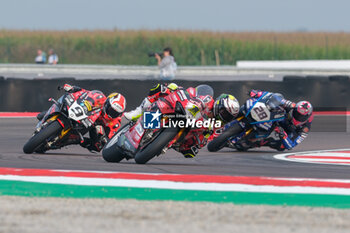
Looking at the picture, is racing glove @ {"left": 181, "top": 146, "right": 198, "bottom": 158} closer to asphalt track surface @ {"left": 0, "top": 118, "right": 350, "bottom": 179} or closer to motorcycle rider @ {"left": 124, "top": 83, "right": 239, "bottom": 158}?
motorcycle rider @ {"left": 124, "top": 83, "right": 239, "bottom": 158}

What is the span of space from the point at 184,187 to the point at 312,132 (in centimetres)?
800

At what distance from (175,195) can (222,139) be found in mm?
4293

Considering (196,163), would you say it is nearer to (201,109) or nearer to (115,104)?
(201,109)

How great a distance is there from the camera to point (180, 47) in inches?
2037

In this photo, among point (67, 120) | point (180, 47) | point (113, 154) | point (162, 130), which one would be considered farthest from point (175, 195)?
point (180, 47)

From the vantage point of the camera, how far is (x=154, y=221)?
6.33m

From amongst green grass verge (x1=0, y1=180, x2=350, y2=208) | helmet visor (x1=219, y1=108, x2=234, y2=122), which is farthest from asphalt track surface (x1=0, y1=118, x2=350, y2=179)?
green grass verge (x1=0, y1=180, x2=350, y2=208)

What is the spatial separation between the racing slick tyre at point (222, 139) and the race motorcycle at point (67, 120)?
1.81 metres

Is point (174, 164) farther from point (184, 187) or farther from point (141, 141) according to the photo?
point (184, 187)

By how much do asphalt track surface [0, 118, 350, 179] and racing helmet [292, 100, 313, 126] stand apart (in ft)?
1.57

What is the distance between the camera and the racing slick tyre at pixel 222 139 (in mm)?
12000

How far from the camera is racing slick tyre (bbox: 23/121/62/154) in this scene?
10927mm

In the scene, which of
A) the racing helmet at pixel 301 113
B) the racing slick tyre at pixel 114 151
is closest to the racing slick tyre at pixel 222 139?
the racing helmet at pixel 301 113

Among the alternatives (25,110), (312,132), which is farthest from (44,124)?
(25,110)
